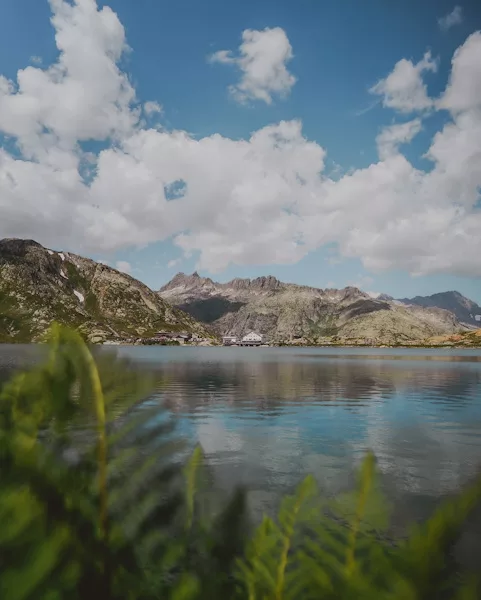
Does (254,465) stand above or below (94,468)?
below

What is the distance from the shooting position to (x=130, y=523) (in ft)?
8.87

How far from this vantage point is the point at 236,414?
34688mm

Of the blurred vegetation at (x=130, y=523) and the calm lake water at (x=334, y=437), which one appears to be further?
the calm lake water at (x=334, y=437)

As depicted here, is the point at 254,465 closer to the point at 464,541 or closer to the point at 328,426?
the point at 464,541

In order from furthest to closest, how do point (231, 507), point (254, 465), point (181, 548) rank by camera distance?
point (254, 465) < point (231, 507) < point (181, 548)

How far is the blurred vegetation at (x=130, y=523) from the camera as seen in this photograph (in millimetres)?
1739

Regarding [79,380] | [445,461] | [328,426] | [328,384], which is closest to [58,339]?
[79,380]

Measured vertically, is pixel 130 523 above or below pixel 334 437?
above

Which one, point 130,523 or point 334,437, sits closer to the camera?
point 130,523

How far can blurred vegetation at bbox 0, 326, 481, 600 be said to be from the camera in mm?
1739

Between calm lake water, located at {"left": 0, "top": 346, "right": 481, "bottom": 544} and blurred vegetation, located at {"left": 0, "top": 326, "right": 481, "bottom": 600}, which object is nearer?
blurred vegetation, located at {"left": 0, "top": 326, "right": 481, "bottom": 600}

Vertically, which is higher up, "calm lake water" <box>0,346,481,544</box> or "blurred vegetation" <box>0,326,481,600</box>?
"blurred vegetation" <box>0,326,481,600</box>

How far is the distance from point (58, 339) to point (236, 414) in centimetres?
3354

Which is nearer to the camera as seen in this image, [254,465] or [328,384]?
[254,465]
